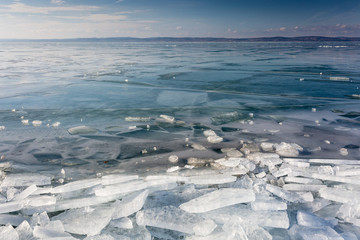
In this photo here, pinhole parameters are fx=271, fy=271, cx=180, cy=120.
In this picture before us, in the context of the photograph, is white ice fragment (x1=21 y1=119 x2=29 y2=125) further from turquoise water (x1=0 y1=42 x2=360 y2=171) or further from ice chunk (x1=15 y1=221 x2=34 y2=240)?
ice chunk (x1=15 y1=221 x2=34 y2=240)

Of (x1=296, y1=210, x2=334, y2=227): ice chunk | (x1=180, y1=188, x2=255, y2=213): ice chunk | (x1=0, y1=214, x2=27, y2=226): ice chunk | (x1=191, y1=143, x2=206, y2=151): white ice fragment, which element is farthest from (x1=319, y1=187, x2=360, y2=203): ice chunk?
(x1=0, y1=214, x2=27, y2=226): ice chunk

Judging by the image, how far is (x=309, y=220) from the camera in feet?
6.44

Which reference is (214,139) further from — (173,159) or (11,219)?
(11,219)

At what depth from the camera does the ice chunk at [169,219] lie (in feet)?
5.81

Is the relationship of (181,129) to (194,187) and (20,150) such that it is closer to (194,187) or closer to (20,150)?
(194,187)

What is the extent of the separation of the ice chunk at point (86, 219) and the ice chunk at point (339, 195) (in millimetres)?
1765

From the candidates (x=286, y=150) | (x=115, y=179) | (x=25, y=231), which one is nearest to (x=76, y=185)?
(x=115, y=179)

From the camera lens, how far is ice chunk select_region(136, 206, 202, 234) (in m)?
1.77

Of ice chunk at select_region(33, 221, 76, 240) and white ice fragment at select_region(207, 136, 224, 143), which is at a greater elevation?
ice chunk at select_region(33, 221, 76, 240)

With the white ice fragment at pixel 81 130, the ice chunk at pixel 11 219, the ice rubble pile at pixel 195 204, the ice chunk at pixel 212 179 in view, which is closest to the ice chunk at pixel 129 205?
the ice rubble pile at pixel 195 204

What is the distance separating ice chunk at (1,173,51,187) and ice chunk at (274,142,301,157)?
8.63ft

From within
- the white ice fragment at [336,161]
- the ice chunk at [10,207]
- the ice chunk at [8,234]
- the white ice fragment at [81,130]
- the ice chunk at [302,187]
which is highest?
the ice chunk at [8,234]

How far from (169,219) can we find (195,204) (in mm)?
235

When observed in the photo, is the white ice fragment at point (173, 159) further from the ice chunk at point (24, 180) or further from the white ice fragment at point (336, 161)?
the white ice fragment at point (336, 161)
